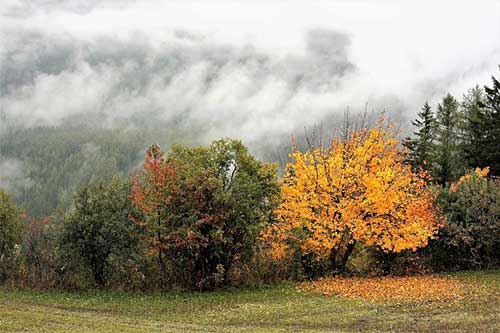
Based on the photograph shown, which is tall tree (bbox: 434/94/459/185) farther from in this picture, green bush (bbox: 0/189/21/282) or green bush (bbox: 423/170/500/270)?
green bush (bbox: 0/189/21/282)

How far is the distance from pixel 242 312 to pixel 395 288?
893cm

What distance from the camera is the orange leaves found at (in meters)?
22.8

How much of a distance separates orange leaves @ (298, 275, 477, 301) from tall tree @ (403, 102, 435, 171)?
25760mm

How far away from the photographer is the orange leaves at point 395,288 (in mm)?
22828

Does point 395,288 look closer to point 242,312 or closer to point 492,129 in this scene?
point 242,312

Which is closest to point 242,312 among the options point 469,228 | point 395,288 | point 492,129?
point 395,288

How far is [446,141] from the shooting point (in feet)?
196

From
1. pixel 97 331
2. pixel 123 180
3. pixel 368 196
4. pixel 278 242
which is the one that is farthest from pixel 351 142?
pixel 97 331

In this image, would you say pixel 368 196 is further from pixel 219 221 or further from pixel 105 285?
pixel 105 285

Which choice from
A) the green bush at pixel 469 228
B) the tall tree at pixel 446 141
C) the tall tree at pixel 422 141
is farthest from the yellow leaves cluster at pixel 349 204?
the tall tree at pixel 446 141

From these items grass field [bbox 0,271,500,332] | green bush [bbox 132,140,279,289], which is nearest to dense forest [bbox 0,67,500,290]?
green bush [bbox 132,140,279,289]

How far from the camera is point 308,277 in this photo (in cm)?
3053

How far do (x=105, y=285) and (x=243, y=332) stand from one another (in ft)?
48.7

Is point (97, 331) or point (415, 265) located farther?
point (415, 265)
